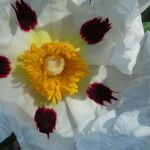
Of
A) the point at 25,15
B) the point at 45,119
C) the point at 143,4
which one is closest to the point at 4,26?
the point at 25,15

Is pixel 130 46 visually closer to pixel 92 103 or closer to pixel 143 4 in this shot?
pixel 143 4

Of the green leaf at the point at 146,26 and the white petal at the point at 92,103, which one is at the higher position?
the green leaf at the point at 146,26

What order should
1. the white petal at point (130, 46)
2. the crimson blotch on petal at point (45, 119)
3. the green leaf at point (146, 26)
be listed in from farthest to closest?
the green leaf at point (146, 26) → the crimson blotch on petal at point (45, 119) → the white petal at point (130, 46)

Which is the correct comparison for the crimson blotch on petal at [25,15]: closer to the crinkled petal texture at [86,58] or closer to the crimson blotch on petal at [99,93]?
the crinkled petal texture at [86,58]

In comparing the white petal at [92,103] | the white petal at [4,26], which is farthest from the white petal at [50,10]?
the white petal at [92,103]

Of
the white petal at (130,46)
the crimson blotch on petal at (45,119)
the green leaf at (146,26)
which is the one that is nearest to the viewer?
the white petal at (130,46)

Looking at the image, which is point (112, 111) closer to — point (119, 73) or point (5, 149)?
point (119, 73)
